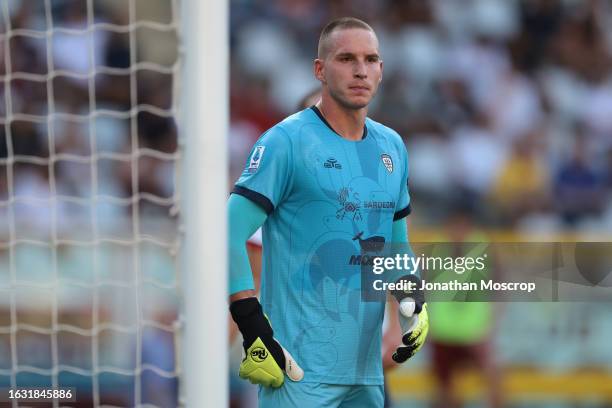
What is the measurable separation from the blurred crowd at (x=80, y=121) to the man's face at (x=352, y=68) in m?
2.37

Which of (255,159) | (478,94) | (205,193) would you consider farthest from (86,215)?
(478,94)

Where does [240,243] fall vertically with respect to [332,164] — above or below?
below

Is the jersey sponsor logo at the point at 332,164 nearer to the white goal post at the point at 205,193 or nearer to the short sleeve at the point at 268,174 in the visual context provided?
the short sleeve at the point at 268,174

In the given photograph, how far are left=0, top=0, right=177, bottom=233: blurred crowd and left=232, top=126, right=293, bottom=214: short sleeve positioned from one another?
2398 millimetres

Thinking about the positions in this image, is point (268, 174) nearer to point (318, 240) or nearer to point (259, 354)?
point (318, 240)

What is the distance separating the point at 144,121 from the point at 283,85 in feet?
3.41

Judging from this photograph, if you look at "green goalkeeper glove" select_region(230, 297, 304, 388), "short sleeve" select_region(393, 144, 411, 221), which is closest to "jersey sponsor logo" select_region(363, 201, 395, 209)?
"short sleeve" select_region(393, 144, 411, 221)

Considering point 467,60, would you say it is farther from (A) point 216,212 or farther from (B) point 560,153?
(A) point 216,212

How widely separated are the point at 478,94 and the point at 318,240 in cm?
456

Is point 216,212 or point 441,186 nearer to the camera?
point 216,212

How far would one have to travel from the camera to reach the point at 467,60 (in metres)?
7.95

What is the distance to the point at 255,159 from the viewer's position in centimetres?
347

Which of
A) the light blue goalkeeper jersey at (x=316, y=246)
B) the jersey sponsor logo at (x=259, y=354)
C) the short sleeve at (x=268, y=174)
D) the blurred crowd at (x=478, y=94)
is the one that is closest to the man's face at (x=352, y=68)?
the light blue goalkeeper jersey at (x=316, y=246)

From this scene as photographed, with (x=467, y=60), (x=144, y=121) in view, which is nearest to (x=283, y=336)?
(x=144, y=121)
